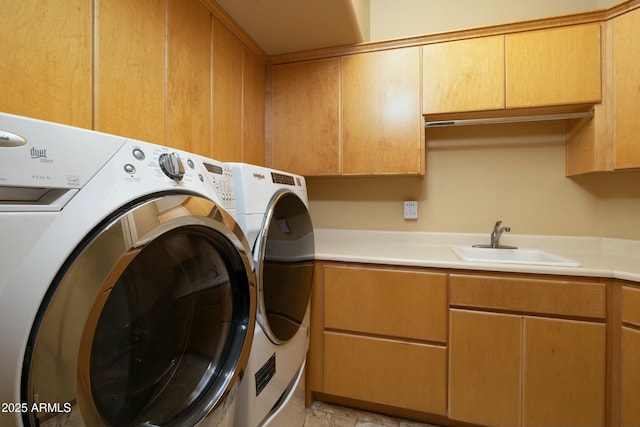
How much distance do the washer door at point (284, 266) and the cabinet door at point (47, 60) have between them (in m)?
0.67

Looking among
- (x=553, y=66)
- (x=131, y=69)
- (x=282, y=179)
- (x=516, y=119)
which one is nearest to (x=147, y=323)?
(x=282, y=179)

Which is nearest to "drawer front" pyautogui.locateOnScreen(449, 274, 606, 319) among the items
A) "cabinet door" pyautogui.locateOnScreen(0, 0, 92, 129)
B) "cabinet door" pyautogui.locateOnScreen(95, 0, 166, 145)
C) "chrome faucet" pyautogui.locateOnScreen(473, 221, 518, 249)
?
"chrome faucet" pyautogui.locateOnScreen(473, 221, 518, 249)

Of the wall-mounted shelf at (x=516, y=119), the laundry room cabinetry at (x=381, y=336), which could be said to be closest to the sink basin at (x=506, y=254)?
the laundry room cabinetry at (x=381, y=336)

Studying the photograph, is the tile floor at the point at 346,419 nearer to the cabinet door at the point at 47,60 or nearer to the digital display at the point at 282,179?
the digital display at the point at 282,179

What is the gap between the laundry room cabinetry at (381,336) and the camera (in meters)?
1.36

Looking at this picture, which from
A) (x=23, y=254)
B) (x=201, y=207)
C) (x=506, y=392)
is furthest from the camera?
(x=506, y=392)

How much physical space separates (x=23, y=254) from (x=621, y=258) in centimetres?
231

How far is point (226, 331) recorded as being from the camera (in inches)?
29.9

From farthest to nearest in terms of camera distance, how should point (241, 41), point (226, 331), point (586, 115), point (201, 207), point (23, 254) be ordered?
point (241, 41), point (586, 115), point (226, 331), point (201, 207), point (23, 254)

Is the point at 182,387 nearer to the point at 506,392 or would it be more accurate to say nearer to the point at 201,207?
the point at 201,207

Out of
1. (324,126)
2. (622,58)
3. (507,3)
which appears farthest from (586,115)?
(324,126)

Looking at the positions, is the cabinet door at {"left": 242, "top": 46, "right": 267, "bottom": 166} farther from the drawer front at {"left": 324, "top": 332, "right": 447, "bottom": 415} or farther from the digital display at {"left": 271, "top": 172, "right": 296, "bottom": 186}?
the drawer front at {"left": 324, "top": 332, "right": 447, "bottom": 415}

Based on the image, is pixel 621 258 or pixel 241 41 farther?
pixel 241 41

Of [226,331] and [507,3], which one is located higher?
[507,3]
